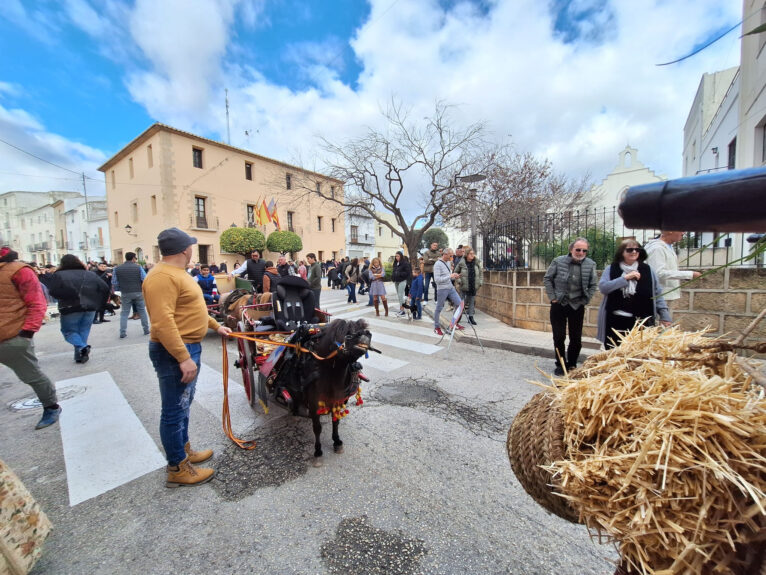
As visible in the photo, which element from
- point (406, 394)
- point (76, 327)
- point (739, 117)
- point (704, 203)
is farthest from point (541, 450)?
point (739, 117)

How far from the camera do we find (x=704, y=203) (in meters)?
0.72

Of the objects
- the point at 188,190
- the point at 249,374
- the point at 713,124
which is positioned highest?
the point at 188,190

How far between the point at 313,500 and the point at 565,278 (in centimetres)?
391

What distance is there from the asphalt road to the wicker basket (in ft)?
1.03

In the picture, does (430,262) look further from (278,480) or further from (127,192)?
(127,192)

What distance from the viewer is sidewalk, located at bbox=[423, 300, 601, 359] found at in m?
5.96

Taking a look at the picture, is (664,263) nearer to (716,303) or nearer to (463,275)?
(716,303)

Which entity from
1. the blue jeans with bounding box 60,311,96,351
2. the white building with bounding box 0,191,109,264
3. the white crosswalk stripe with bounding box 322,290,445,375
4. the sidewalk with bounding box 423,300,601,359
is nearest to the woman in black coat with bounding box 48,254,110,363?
the blue jeans with bounding box 60,311,96,351

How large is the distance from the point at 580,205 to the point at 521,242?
16141 mm

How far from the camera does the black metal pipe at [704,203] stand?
2.19 feet

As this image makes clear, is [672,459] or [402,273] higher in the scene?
[402,273]

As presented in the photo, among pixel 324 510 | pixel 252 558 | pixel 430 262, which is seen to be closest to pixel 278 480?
pixel 324 510

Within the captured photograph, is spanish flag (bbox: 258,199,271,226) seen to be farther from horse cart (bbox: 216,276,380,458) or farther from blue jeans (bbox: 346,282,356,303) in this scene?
horse cart (bbox: 216,276,380,458)

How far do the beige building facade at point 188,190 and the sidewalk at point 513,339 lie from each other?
1695 centimetres
